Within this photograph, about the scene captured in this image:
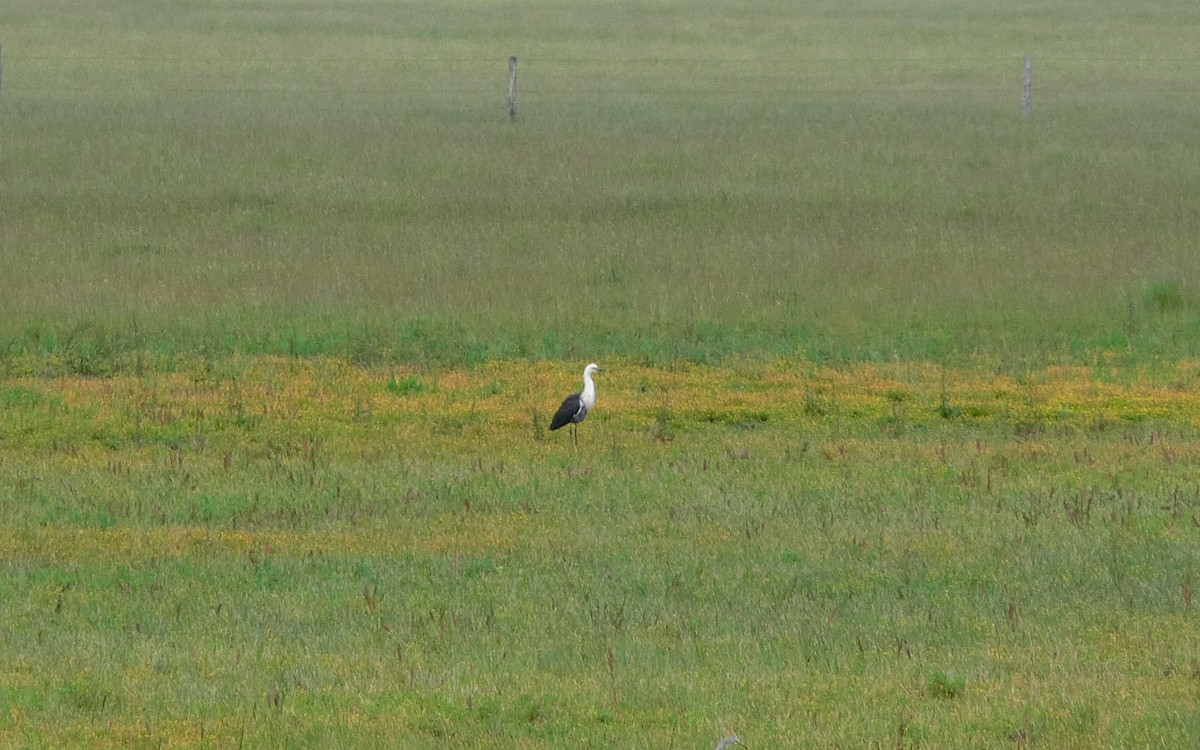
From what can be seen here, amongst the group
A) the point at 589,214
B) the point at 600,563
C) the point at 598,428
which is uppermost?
the point at 600,563

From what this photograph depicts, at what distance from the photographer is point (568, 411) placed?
13164mm

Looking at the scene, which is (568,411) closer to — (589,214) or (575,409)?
(575,409)

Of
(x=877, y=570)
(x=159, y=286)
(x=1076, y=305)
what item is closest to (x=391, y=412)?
(x=877, y=570)

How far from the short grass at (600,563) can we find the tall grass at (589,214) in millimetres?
2738

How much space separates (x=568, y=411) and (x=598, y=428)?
993 mm

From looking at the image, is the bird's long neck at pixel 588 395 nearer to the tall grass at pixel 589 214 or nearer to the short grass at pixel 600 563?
the short grass at pixel 600 563

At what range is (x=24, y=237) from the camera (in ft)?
78.0

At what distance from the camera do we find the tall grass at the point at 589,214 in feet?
61.3

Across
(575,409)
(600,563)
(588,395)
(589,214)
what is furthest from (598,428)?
(589,214)

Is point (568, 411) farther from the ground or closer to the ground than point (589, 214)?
farther from the ground

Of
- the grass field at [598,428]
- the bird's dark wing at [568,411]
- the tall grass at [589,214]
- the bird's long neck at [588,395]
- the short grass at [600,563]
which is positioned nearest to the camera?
the short grass at [600,563]

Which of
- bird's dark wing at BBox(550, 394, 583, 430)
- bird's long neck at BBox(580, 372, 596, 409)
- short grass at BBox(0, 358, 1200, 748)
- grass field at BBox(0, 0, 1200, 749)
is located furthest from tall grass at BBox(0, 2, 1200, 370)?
bird's dark wing at BBox(550, 394, 583, 430)

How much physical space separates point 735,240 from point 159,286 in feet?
26.2

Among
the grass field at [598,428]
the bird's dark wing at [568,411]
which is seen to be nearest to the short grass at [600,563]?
the grass field at [598,428]
